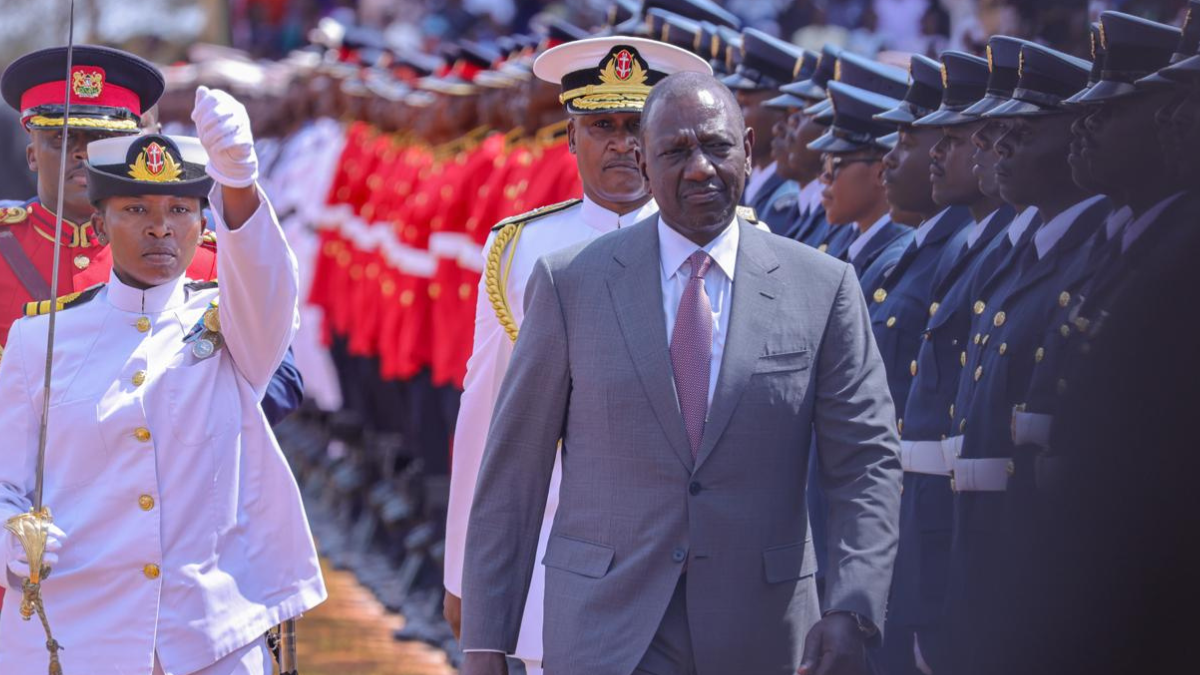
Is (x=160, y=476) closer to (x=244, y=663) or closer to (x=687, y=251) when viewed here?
(x=244, y=663)

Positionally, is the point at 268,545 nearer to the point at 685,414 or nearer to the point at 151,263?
the point at 151,263

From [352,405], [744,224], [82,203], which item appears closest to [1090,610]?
[744,224]

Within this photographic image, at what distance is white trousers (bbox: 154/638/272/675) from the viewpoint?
4.70 metres

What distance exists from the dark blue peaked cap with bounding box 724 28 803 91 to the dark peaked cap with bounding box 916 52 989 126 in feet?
5.61

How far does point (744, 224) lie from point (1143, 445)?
1452mm

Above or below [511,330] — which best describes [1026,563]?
below

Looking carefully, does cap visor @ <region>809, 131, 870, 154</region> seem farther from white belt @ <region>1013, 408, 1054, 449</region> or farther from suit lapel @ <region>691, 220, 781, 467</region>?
suit lapel @ <region>691, 220, 781, 467</region>

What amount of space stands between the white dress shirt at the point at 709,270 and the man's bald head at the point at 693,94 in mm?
206

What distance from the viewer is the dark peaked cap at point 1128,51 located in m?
4.21

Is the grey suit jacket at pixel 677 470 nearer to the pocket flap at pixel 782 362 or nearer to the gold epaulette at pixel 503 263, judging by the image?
the pocket flap at pixel 782 362

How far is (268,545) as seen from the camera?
189 inches

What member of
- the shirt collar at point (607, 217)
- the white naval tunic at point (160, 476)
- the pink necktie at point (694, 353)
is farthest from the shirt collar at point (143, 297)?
the pink necktie at point (694, 353)

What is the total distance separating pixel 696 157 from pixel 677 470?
1.90 ft

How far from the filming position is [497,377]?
5234mm
